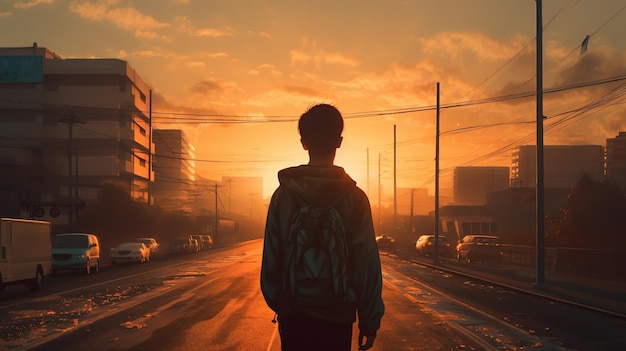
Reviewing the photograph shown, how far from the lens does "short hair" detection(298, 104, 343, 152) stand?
381 centimetres

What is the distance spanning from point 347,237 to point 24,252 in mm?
22252

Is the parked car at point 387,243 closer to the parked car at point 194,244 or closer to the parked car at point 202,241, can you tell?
the parked car at point 194,244

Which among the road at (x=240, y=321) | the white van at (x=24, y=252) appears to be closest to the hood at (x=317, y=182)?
the road at (x=240, y=321)

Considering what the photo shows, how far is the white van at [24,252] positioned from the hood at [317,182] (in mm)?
19884

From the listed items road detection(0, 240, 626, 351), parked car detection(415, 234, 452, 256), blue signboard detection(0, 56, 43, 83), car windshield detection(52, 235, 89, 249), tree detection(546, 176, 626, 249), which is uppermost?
blue signboard detection(0, 56, 43, 83)

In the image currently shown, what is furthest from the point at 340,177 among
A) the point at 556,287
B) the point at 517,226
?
the point at 517,226

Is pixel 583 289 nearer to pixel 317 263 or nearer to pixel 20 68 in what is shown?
pixel 317 263

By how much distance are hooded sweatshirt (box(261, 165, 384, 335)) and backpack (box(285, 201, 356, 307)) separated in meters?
0.07

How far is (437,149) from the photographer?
4909 centimetres

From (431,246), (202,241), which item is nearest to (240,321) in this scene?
(431,246)

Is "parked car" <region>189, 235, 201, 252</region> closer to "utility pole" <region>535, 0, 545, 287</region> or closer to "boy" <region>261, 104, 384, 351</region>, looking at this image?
"utility pole" <region>535, 0, 545, 287</region>

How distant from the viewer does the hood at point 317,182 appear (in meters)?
3.55

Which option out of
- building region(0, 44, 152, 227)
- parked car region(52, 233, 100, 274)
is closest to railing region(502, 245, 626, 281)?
parked car region(52, 233, 100, 274)

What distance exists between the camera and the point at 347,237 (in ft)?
11.7
